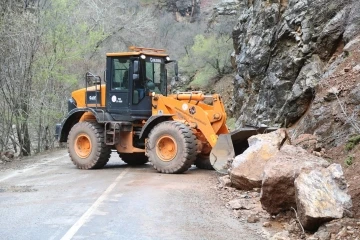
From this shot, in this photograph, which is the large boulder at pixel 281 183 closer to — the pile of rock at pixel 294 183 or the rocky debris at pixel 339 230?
the pile of rock at pixel 294 183

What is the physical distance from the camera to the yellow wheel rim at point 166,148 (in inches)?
488

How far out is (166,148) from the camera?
1255cm

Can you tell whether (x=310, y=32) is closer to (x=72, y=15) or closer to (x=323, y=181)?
(x=323, y=181)

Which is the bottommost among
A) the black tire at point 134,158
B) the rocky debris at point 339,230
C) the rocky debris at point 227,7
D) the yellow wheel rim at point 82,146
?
the black tire at point 134,158

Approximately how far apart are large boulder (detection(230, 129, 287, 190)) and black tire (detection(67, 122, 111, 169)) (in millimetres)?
4753

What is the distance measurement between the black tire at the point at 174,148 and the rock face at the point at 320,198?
5.21 metres

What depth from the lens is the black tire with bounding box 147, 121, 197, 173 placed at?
1198cm

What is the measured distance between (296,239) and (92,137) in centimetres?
Answer: 815

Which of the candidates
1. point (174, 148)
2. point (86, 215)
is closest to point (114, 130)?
point (174, 148)

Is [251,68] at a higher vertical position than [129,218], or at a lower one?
higher

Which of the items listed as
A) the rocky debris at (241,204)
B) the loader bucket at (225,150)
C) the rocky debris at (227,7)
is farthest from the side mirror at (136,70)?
the rocky debris at (227,7)

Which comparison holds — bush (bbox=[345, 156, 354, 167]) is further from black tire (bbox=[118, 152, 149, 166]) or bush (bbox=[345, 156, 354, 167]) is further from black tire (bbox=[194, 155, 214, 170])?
black tire (bbox=[118, 152, 149, 166])

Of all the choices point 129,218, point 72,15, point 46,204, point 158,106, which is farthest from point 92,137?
point 72,15

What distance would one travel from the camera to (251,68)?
66.5ft
